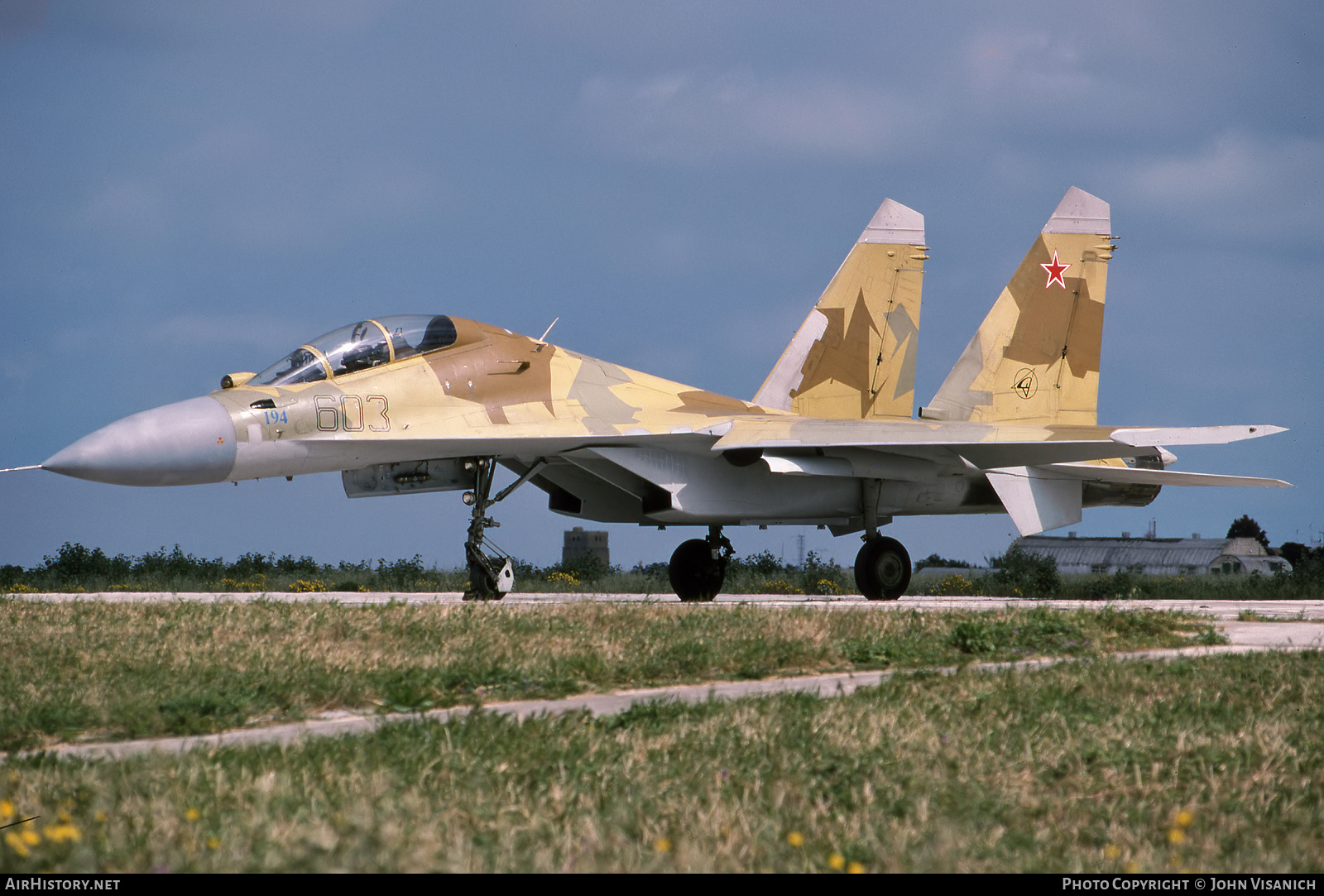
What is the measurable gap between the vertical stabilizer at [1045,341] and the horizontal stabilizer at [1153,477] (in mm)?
1360

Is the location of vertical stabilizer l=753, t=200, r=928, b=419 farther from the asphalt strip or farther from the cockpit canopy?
the asphalt strip

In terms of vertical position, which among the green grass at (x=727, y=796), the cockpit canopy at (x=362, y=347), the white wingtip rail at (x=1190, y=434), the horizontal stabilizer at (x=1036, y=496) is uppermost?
the cockpit canopy at (x=362, y=347)

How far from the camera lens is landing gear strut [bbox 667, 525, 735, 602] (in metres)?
16.0

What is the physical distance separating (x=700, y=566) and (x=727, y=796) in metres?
11.8

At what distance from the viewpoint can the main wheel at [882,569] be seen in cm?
1569

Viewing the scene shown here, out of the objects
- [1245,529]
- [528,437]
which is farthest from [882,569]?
[1245,529]

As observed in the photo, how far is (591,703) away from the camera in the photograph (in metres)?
6.28

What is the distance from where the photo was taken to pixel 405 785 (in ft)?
14.1

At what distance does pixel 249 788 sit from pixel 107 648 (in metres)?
4.18

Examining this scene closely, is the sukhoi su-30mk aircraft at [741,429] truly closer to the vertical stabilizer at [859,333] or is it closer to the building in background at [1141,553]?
the vertical stabilizer at [859,333]

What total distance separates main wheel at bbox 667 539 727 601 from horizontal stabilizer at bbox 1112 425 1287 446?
213 inches

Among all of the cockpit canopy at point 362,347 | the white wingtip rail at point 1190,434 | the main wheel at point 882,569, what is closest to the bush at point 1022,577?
the main wheel at point 882,569

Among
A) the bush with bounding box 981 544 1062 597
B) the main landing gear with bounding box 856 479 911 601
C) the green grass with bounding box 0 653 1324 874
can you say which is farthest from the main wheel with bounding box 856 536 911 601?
the green grass with bounding box 0 653 1324 874

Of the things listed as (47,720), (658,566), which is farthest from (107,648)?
(658,566)
